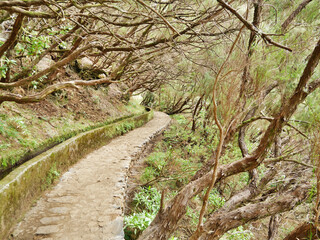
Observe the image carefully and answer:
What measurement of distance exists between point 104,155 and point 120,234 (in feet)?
12.1

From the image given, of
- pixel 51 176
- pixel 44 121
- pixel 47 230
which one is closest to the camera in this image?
pixel 47 230

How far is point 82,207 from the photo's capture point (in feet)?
11.9

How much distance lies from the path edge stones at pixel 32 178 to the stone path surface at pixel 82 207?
166mm

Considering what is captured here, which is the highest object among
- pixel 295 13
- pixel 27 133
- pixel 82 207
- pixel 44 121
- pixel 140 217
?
pixel 295 13

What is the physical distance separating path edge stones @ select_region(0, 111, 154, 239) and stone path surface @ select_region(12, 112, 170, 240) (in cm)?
17

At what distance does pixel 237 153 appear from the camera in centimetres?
774

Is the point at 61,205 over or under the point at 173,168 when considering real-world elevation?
over

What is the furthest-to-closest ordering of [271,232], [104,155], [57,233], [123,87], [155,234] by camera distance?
[123,87] → [104,155] → [271,232] → [155,234] → [57,233]

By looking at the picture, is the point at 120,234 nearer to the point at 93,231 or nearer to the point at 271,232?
the point at 93,231

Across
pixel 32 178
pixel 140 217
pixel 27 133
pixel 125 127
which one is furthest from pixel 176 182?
pixel 32 178

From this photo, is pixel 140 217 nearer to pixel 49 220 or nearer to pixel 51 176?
pixel 49 220

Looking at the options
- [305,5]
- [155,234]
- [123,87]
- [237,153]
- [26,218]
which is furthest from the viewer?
[123,87]

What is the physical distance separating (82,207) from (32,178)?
1.03m

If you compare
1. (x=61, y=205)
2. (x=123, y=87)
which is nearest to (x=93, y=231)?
(x=61, y=205)
